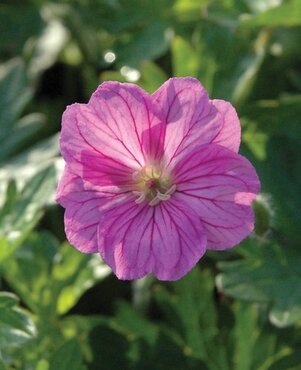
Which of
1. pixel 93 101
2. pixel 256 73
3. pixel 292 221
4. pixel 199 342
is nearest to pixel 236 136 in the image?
pixel 93 101

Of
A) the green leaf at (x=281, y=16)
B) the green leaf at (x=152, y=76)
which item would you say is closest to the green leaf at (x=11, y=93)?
the green leaf at (x=152, y=76)

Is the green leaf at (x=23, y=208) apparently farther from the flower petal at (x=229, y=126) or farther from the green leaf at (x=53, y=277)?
the flower petal at (x=229, y=126)

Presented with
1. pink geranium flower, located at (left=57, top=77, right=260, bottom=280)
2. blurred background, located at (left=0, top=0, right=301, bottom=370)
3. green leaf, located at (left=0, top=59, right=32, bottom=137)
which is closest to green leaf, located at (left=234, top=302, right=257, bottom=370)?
blurred background, located at (left=0, top=0, right=301, bottom=370)

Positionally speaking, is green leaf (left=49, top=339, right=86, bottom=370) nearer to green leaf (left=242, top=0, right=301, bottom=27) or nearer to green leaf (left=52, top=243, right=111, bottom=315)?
green leaf (left=52, top=243, right=111, bottom=315)

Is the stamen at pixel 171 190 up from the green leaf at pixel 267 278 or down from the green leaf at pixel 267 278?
up

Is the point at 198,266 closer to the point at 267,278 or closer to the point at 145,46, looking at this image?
the point at 267,278

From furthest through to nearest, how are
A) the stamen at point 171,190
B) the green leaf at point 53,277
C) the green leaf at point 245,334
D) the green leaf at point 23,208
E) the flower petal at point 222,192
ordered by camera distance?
1. the green leaf at point 53,277
2. the green leaf at point 245,334
3. the green leaf at point 23,208
4. the stamen at point 171,190
5. the flower petal at point 222,192
